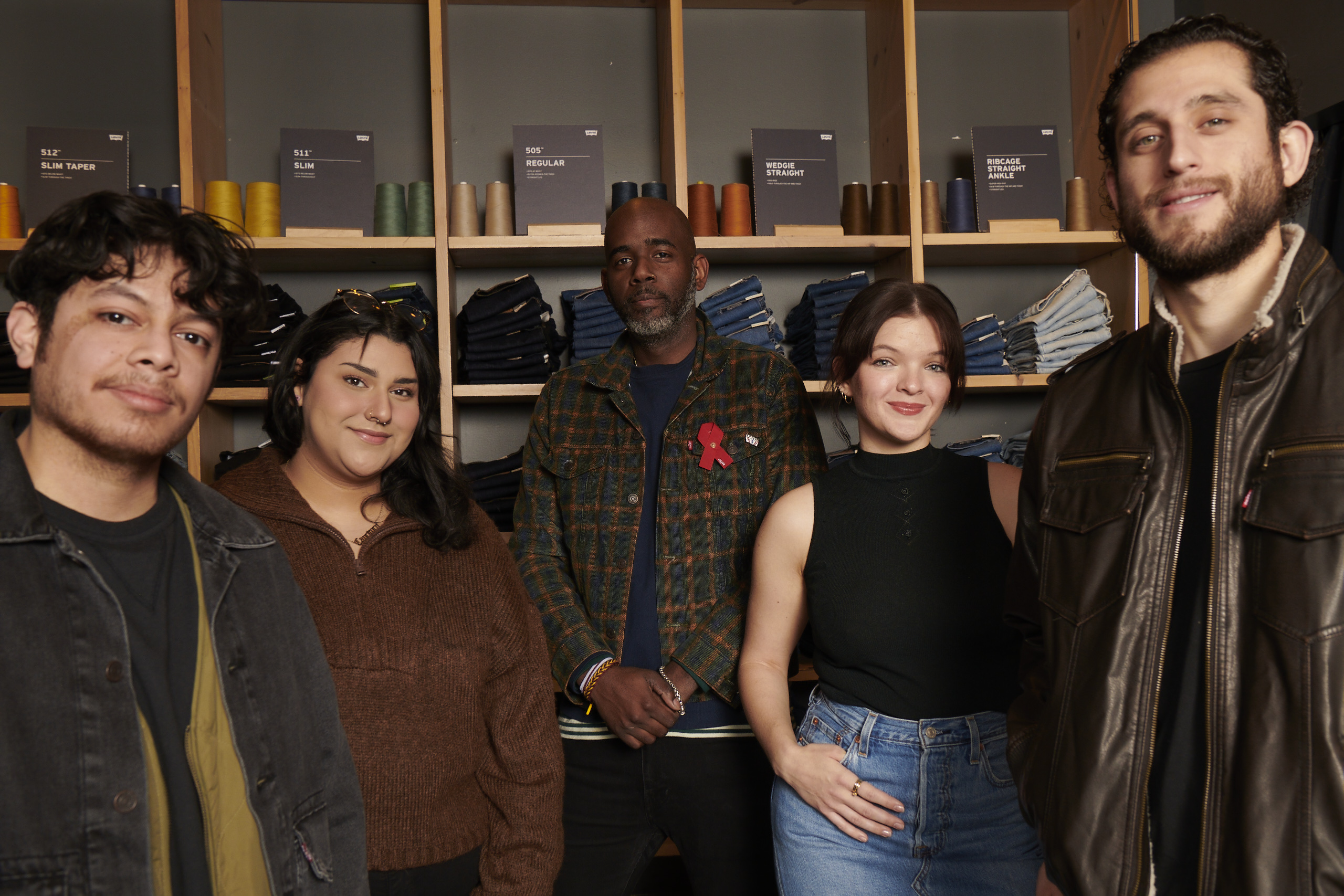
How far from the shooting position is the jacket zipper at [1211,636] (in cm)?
103

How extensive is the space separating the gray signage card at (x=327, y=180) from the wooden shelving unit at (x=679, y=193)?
10cm

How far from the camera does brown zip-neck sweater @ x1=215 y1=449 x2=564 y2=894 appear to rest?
1.61 meters

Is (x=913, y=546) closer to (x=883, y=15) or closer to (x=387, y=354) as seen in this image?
(x=387, y=354)

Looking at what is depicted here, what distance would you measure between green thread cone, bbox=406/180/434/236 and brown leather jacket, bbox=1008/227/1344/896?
7.54 feet

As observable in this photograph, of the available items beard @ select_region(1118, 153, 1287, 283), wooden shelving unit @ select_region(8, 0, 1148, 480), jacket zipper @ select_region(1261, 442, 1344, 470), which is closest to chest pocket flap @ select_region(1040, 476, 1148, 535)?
jacket zipper @ select_region(1261, 442, 1344, 470)

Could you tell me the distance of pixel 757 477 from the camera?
86.4 inches

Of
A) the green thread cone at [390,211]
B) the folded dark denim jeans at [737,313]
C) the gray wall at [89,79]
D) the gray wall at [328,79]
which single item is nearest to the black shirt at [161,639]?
the green thread cone at [390,211]

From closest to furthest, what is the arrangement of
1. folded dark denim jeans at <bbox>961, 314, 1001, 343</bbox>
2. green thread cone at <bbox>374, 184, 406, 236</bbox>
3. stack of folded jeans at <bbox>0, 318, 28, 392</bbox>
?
stack of folded jeans at <bbox>0, 318, 28, 392</bbox> → green thread cone at <bbox>374, 184, 406, 236</bbox> → folded dark denim jeans at <bbox>961, 314, 1001, 343</bbox>

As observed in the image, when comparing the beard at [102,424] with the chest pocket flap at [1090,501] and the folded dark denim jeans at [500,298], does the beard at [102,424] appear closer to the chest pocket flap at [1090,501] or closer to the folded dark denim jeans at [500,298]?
the chest pocket flap at [1090,501]

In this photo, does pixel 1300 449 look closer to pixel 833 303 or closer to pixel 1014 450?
pixel 833 303

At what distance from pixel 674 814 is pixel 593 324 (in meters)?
1.64

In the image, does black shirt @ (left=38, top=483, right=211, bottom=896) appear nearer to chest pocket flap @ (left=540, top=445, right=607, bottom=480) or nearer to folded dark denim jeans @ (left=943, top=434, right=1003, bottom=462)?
chest pocket flap @ (left=540, top=445, right=607, bottom=480)

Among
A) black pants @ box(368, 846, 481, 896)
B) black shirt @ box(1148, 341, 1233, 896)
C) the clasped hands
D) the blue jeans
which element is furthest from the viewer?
the clasped hands

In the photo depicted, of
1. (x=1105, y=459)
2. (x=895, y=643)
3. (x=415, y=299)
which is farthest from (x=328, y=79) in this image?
(x=1105, y=459)
